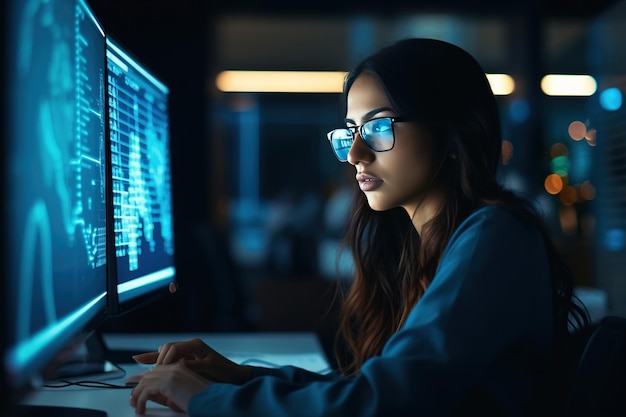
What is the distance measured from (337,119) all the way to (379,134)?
14.5ft

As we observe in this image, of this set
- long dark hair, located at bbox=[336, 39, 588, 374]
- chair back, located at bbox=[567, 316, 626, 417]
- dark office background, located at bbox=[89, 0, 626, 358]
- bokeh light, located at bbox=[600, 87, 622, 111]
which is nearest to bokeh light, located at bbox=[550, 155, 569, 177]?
dark office background, located at bbox=[89, 0, 626, 358]

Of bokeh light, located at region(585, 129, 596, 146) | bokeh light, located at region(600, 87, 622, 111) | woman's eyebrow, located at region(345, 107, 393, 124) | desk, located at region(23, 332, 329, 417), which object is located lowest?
desk, located at region(23, 332, 329, 417)

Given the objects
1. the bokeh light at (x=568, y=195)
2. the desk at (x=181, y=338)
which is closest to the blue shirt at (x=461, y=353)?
the desk at (x=181, y=338)

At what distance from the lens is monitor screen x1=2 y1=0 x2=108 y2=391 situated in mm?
644

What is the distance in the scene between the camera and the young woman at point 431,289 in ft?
2.97

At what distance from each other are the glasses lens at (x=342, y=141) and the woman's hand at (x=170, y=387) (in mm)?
529

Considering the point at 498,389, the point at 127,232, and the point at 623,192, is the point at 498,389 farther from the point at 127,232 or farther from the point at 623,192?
the point at 623,192

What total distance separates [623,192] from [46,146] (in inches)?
70.2

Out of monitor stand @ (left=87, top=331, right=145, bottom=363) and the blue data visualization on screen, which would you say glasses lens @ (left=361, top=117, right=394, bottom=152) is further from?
monitor stand @ (left=87, top=331, right=145, bottom=363)

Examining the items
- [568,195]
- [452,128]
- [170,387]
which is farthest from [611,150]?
[568,195]

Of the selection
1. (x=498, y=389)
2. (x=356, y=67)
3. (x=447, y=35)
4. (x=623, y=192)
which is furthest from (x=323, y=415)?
(x=447, y=35)

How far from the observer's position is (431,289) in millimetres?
963

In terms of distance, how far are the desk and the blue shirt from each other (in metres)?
0.24

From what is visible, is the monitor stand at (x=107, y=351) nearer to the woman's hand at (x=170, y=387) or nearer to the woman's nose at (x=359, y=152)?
the woman's hand at (x=170, y=387)
